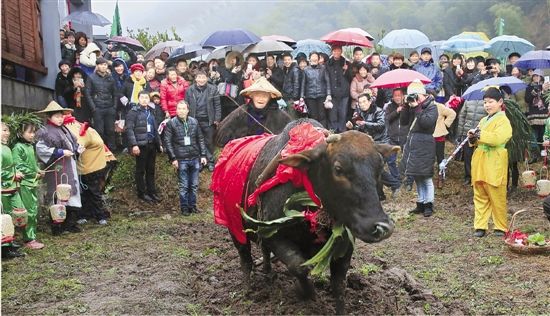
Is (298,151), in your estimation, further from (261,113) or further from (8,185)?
(8,185)

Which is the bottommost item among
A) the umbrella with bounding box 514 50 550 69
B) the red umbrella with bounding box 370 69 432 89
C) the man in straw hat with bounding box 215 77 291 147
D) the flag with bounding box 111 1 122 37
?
the man in straw hat with bounding box 215 77 291 147

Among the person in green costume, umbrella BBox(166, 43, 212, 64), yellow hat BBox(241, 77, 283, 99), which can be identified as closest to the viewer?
yellow hat BBox(241, 77, 283, 99)

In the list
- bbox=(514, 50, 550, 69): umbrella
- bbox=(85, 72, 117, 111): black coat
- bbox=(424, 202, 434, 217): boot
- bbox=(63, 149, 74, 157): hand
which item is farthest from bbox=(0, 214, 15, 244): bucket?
bbox=(514, 50, 550, 69): umbrella

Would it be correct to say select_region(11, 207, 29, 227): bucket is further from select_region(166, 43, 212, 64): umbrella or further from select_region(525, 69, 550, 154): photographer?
select_region(525, 69, 550, 154): photographer

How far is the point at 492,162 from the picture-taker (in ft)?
28.0

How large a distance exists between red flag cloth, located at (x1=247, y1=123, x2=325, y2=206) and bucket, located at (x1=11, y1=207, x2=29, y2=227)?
4.24 metres

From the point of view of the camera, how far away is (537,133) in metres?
13.2

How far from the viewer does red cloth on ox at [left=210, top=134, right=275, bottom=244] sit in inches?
233

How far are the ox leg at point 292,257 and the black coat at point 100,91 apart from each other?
25.4ft

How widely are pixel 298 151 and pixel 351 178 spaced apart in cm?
59

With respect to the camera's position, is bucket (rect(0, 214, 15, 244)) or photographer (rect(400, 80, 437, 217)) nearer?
bucket (rect(0, 214, 15, 244))

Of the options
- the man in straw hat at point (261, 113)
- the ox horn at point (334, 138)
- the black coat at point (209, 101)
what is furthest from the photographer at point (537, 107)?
the ox horn at point (334, 138)

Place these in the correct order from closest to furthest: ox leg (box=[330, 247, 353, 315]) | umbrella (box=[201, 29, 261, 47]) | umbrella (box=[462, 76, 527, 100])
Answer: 1. ox leg (box=[330, 247, 353, 315])
2. umbrella (box=[462, 76, 527, 100])
3. umbrella (box=[201, 29, 261, 47])

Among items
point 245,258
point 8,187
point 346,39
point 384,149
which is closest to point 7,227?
point 8,187
